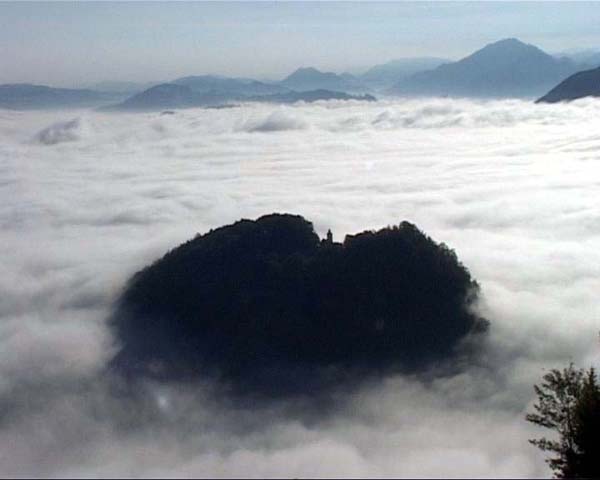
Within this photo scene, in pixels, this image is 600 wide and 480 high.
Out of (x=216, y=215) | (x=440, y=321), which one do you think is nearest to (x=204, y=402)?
(x=440, y=321)

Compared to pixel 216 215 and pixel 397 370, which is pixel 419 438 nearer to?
pixel 397 370

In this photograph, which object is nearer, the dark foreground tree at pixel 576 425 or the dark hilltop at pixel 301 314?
the dark foreground tree at pixel 576 425

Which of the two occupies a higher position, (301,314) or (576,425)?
(301,314)

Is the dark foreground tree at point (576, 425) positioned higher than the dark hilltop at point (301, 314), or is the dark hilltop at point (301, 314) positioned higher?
the dark hilltop at point (301, 314)

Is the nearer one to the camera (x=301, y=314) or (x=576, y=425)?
(x=576, y=425)

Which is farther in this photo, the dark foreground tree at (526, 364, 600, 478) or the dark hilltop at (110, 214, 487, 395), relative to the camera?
the dark hilltop at (110, 214, 487, 395)
